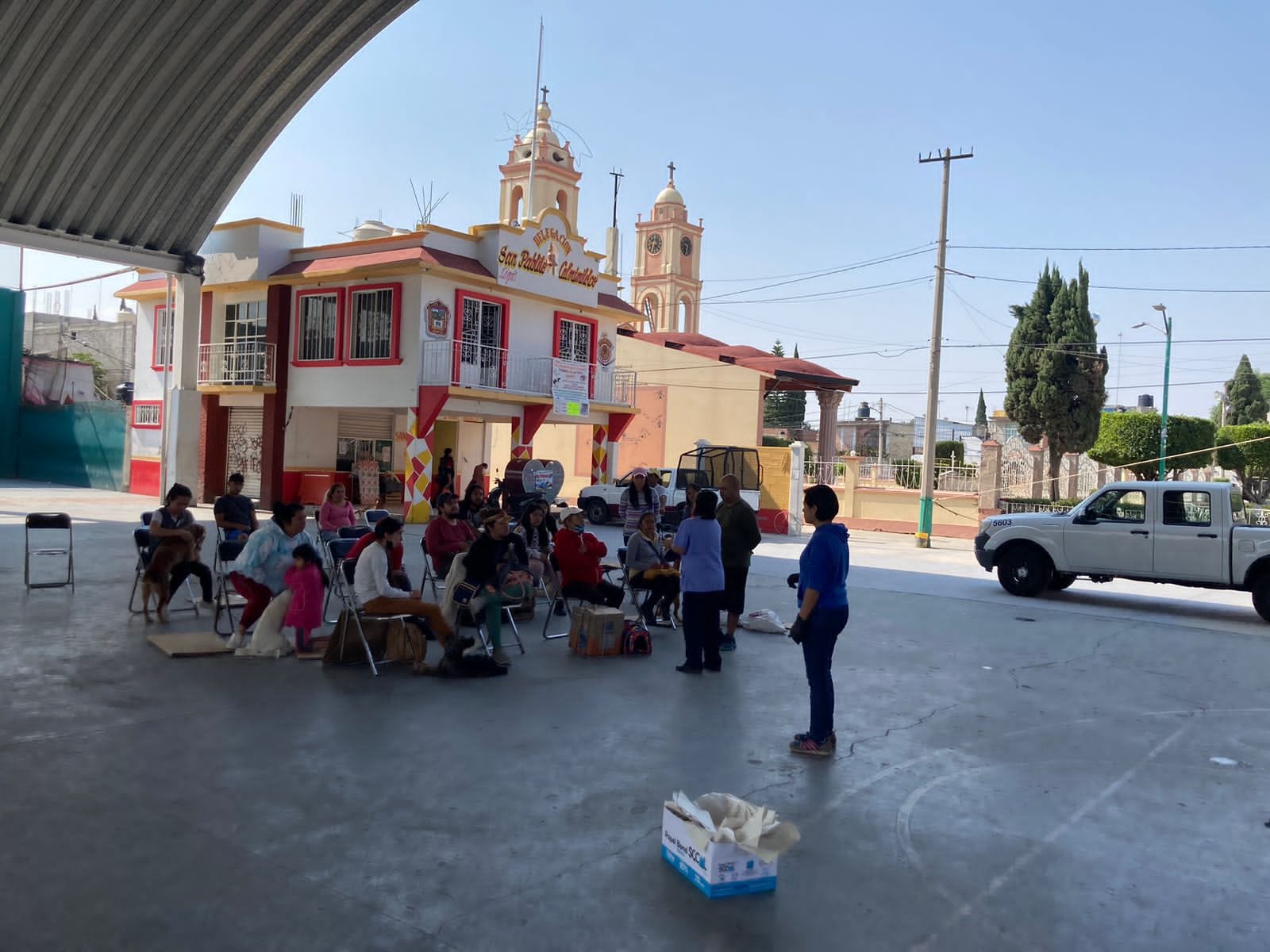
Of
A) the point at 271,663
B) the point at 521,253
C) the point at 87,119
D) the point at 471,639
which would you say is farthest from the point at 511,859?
the point at 521,253

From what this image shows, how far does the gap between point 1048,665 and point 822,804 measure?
4.78 metres

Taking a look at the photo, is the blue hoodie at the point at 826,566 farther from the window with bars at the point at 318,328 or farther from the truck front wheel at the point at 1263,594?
the window with bars at the point at 318,328

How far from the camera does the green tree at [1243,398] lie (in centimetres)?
5869

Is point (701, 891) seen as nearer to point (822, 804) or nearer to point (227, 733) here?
point (822, 804)

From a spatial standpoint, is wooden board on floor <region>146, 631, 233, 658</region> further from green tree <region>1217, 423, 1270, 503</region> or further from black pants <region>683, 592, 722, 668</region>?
green tree <region>1217, 423, 1270, 503</region>

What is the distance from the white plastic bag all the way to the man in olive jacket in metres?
0.96

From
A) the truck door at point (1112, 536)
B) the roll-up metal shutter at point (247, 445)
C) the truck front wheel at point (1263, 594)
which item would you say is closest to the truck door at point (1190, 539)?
the truck door at point (1112, 536)

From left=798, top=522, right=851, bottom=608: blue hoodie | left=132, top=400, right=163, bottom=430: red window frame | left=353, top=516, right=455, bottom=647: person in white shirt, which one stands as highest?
left=132, top=400, right=163, bottom=430: red window frame

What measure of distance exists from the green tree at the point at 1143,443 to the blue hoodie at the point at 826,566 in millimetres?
30092

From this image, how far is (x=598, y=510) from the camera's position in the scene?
2428cm

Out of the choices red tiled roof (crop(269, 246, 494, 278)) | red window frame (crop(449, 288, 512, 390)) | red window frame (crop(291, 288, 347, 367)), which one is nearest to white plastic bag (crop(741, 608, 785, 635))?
red window frame (crop(449, 288, 512, 390))

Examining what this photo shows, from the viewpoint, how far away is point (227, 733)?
19.5ft

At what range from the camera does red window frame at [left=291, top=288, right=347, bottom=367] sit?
949 inches

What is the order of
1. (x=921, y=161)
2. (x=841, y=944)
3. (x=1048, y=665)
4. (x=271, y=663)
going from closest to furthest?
(x=841, y=944), (x=271, y=663), (x=1048, y=665), (x=921, y=161)
